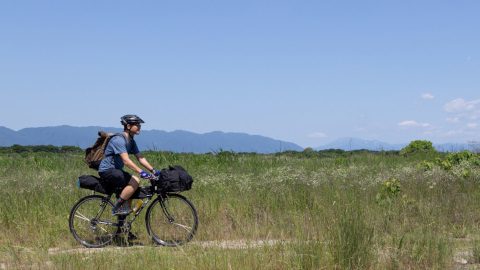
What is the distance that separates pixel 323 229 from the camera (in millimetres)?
6672

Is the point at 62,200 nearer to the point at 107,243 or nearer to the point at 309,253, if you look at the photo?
the point at 107,243

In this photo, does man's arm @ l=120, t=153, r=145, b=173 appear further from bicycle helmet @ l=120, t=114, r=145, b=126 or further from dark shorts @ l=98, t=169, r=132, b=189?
bicycle helmet @ l=120, t=114, r=145, b=126

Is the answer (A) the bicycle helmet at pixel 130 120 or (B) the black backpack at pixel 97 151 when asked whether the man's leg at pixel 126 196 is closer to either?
(B) the black backpack at pixel 97 151

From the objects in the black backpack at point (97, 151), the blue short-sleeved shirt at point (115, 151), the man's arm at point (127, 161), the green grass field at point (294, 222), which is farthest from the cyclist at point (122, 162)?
the green grass field at point (294, 222)

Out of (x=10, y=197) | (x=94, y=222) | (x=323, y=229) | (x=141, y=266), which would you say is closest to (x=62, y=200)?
(x=10, y=197)

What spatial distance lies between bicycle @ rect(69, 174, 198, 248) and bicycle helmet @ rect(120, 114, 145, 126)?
3.13 ft

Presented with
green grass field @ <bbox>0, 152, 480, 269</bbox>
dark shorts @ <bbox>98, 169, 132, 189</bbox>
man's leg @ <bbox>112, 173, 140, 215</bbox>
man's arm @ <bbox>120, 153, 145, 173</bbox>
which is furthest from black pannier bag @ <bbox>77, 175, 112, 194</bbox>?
green grass field @ <bbox>0, 152, 480, 269</bbox>

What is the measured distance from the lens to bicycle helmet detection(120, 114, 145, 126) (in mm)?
8484

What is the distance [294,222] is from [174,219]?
2.18 m

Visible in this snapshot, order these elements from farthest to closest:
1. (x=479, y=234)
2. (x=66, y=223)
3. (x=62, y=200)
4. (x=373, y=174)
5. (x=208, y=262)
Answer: (x=373, y=174) → (x=62, y=200) → (x=66, y=223) → (x=479, y=234) → (x=208, y=262)

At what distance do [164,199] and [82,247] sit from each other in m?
1.57

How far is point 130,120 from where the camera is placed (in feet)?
27.9

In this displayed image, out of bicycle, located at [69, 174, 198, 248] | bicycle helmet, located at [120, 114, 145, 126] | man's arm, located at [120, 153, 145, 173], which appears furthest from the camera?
bicycle, located at [69, 174, 198, 248]

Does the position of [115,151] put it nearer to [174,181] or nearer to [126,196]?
[126,196]
